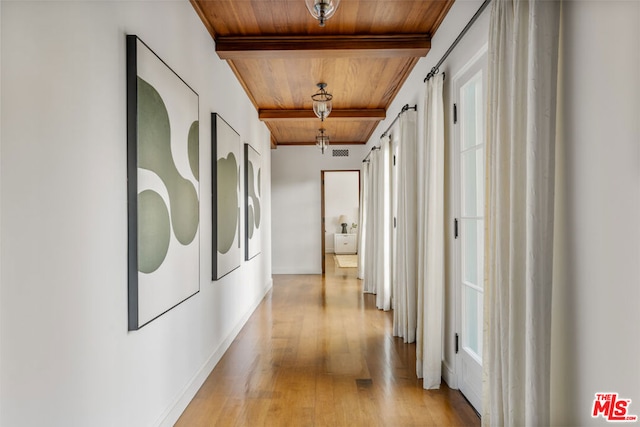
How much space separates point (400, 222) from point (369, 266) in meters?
2.33

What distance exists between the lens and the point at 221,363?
3205 millimetres

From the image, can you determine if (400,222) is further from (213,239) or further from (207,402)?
(207,402)

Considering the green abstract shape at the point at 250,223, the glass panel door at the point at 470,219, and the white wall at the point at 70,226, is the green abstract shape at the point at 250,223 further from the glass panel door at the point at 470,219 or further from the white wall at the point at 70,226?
the glass panel door at the point at 470,219

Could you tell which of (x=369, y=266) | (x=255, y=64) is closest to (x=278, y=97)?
(x=255, y=64)

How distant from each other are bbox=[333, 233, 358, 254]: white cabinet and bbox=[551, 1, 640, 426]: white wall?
1102 cm

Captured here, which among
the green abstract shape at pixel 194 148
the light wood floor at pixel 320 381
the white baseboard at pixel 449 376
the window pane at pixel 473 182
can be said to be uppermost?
the green abstract shape at pixel 194 148

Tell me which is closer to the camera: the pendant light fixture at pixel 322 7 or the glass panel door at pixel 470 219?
the pendant light fixture at pixel 322 7

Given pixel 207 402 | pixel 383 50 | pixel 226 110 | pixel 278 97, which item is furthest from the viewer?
pixel 278 97

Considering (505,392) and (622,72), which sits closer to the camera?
(622,72)

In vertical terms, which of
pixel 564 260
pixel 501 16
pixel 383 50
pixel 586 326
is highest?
pixel 383 50

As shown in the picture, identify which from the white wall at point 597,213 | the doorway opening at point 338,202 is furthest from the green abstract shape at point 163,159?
the doorway opening at point 338,202

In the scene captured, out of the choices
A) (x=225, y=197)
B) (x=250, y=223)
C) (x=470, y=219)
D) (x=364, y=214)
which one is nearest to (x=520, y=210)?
(x=470, y=219)

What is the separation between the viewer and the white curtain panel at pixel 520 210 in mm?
1349

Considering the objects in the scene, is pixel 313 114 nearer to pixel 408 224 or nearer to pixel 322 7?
pixel 408 224
